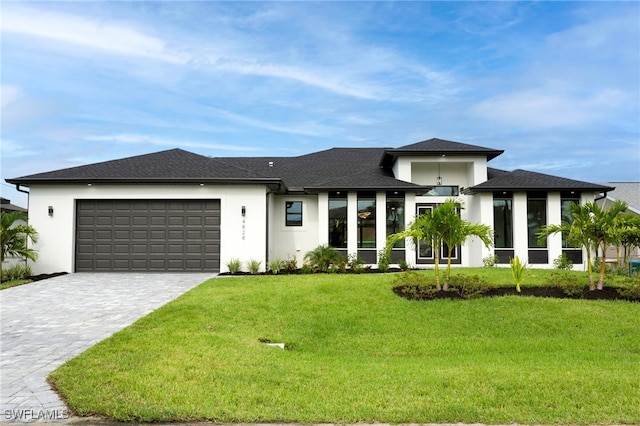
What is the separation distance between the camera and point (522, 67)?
16.6m

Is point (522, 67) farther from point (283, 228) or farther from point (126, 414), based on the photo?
point (126, 414)

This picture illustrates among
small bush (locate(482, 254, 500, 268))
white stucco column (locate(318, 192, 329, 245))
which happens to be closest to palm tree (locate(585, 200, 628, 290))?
small bush (locate(482, 254, 500, 268))

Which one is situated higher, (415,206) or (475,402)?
(415,206)

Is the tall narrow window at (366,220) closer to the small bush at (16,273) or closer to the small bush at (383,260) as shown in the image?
the small bush at (383,260)

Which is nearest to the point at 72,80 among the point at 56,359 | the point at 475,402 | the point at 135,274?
the point at 135,274

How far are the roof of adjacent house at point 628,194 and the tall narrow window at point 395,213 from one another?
53.4 feet

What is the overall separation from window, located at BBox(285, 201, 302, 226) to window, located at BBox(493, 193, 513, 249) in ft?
27.0

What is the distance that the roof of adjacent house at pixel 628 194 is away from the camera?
2725 cm

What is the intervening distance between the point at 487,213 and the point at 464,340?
1193 cm

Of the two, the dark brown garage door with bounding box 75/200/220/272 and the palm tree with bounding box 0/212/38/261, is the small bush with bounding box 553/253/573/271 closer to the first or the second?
the dark brown garage door with bounding box 75/200/220/272

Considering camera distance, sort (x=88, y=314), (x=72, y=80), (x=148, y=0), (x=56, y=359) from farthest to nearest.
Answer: (x=72, y=80), (x=148, y=0), (x=88, y=314), (x=56, y=359)

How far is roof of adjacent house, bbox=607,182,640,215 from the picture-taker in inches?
1073

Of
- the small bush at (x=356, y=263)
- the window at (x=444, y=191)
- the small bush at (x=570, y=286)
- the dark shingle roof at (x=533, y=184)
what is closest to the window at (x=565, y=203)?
the dark shingle roof at (x=533, y=184)

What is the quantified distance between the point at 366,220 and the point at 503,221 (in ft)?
18.9
